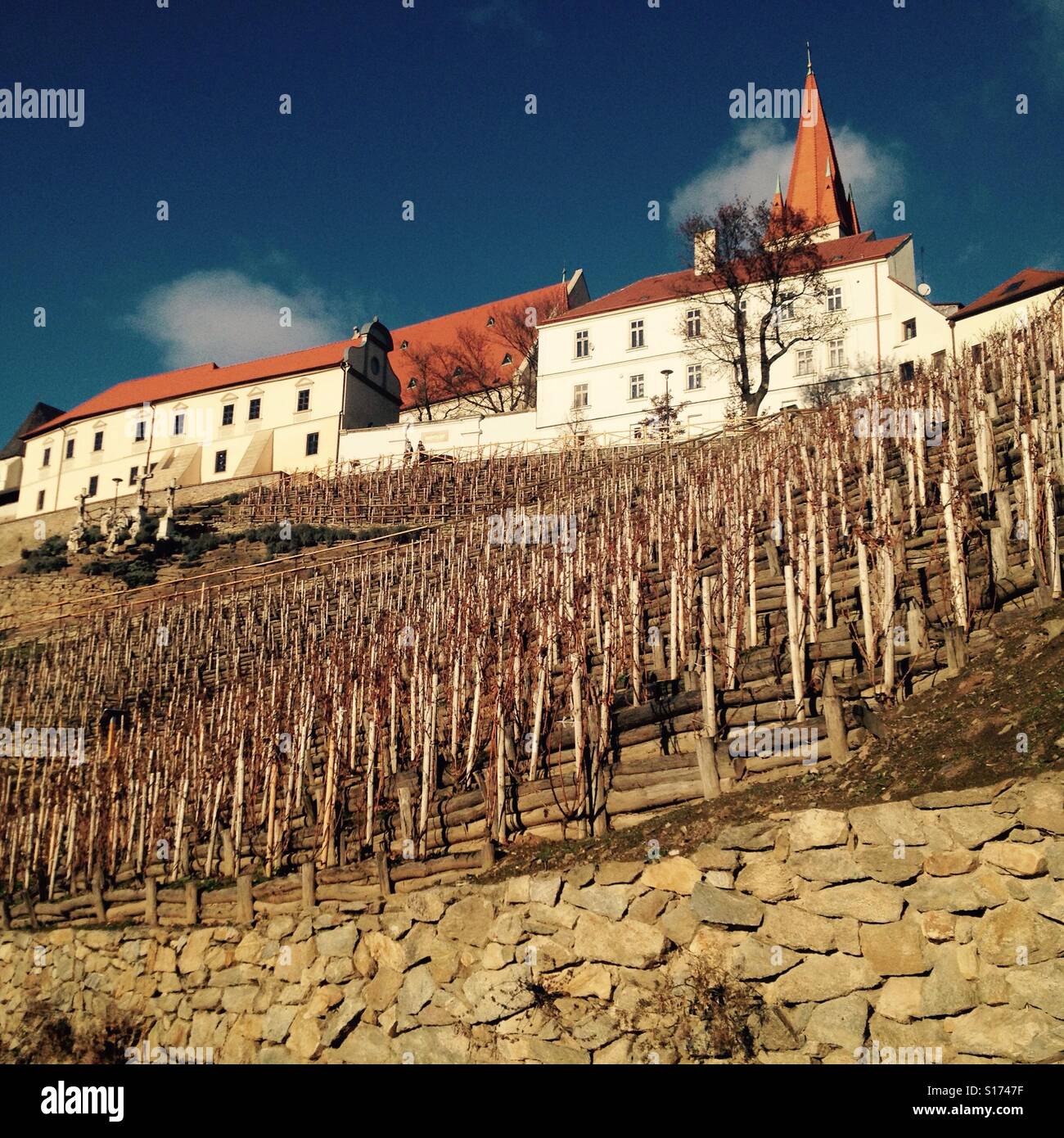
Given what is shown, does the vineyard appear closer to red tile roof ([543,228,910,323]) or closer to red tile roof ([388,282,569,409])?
red tile roof ([543,228,910,323])

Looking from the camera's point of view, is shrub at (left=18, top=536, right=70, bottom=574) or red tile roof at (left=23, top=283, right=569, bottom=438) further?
red tile roof at (left=23, top=283, right=569, bottom=438)

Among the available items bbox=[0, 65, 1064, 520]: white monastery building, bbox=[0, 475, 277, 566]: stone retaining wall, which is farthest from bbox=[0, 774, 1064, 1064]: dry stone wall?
bbox=[0, 475, 277, 566]: stone retaining wall

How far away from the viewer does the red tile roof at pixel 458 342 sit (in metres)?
52.8

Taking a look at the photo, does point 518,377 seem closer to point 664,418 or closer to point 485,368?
point 485,368

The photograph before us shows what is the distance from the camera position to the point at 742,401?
37.4 metres

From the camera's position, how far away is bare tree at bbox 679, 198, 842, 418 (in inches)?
1483

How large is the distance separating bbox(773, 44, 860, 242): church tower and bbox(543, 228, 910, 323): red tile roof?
12587 millimetres

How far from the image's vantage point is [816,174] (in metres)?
57.0

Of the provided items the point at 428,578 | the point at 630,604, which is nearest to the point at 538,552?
the point at 428,578

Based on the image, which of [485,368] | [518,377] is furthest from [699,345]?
[485,368]

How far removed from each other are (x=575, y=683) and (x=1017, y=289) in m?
33.0

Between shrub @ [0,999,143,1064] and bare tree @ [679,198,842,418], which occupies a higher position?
bare tree @ [679,198,842,418]

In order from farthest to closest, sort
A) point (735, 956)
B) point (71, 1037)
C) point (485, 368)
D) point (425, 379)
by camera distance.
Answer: point (485, 368)
point (425, 379)
point (71, 1037)
point (735, 956)

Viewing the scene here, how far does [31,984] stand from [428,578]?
1018cm
